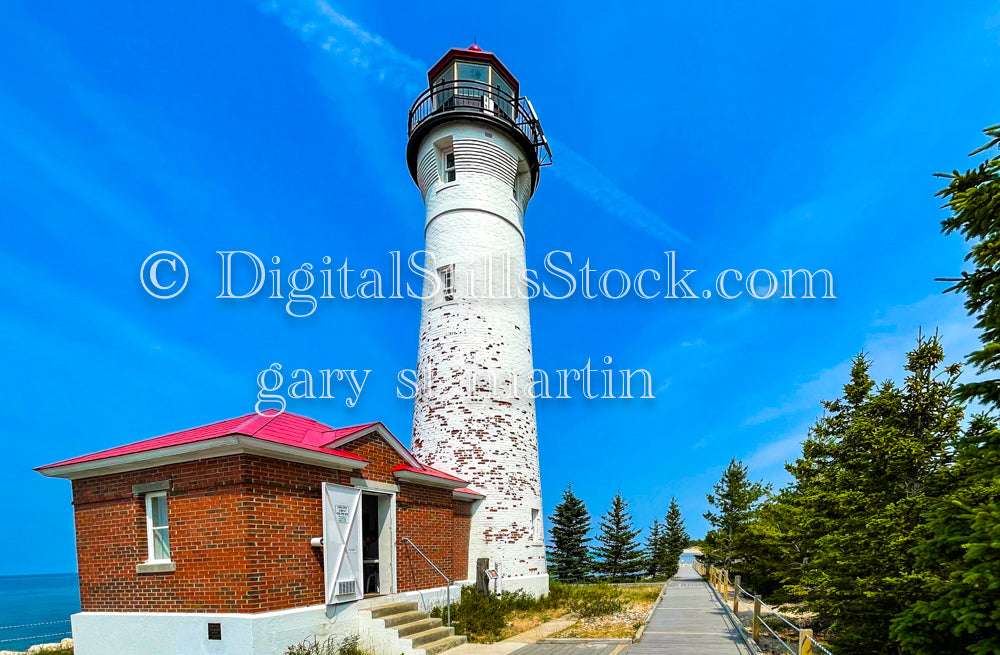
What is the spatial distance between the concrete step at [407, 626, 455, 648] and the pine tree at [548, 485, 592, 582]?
71.2 feet

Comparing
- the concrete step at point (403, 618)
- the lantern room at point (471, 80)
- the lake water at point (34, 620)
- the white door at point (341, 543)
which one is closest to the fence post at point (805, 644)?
the concrete step at point (403, 618)

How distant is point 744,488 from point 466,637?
73.3 ft

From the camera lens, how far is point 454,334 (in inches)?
722

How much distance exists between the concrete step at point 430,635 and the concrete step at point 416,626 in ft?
0.32

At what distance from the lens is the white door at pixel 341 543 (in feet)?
33.5

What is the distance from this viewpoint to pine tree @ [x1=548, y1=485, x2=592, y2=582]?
106 ft

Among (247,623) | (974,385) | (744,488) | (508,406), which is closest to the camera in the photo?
(974,385)

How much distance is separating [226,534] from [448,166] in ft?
48.7

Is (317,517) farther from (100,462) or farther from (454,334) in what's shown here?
(454,334)

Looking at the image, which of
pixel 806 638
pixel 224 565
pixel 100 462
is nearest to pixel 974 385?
pixel 806 638

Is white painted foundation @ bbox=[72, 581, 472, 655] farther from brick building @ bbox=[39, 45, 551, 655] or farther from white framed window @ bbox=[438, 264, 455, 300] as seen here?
white framed window @ bbox=[438, 264, 455, 300]

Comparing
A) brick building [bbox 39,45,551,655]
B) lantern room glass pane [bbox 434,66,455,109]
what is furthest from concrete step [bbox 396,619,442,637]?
lantern room glass pane [bbox 434,66,455,109]

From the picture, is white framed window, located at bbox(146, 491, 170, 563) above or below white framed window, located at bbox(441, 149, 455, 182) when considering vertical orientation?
below

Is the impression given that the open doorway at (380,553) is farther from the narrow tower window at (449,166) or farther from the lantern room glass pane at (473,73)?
the lantern room glass pane at (473,73)
